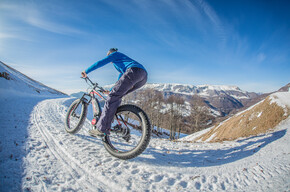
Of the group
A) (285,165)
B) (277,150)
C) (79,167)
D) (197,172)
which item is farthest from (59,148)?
(277,150)

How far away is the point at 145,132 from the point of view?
2844 mm

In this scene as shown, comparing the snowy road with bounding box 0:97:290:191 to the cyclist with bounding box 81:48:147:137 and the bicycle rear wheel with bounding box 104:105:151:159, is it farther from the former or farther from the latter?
the cyclist with bounding box 81:48:147:137

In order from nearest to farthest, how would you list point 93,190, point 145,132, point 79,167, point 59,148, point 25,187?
1. point 25,187
2. point 93,190
3. point 79,167
4. point 145,132
5. point 59,148

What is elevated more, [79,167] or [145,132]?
[145,132]

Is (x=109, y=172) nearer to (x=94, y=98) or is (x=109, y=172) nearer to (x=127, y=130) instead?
(x=127, y=130)

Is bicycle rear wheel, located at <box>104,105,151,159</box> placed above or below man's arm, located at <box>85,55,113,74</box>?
below

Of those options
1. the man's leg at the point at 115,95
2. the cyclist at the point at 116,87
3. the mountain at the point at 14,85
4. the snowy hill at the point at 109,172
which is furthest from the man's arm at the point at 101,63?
the mountain at the point at 14,85


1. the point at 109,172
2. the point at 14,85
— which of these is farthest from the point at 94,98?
the point at 14,85

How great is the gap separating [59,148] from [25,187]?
1.37 metres

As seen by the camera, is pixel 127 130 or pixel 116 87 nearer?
pixel 116 87

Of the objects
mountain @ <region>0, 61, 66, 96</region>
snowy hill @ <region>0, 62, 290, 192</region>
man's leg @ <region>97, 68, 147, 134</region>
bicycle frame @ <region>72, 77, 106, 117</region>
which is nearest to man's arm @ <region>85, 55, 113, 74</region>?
man's leg @ <region>97, 68, 147, 134</region>

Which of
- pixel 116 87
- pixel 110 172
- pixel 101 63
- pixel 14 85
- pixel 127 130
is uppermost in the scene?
pixel 14 85

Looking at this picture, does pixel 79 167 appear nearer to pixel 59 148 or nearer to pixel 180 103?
pixel 59 148

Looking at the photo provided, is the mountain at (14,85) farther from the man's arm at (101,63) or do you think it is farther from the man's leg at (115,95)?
the man's leg at (115,95)
